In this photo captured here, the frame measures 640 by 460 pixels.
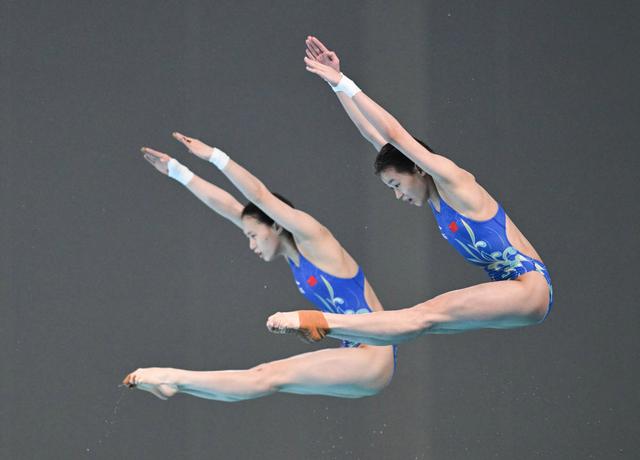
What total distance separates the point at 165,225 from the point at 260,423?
1.27 meters

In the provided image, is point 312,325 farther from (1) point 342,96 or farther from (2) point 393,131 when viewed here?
(1) point 342,96

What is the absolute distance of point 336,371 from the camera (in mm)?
3992

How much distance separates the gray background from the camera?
5734 mm

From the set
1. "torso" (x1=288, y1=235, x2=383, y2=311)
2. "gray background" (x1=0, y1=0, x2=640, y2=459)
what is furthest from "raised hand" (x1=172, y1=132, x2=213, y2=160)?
"gray background" (x1=0, y1=0, x2=640, y2=459)

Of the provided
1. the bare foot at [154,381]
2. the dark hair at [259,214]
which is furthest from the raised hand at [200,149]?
the bare foot at [154,381]

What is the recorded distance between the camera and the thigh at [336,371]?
397 cm

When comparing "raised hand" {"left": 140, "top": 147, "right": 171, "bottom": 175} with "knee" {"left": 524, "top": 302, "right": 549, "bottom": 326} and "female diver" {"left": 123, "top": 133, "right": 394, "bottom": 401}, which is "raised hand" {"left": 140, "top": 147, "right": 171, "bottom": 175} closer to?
"female diver" {"left": 123, "top": 133, "right": 394, "bottom": 401}

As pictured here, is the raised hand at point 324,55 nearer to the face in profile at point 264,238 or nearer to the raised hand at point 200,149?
the raised hand at point 200,149

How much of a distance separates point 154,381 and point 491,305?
1.25 meters

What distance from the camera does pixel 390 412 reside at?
5.85 metres

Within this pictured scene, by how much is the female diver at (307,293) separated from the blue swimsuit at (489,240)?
55 cm

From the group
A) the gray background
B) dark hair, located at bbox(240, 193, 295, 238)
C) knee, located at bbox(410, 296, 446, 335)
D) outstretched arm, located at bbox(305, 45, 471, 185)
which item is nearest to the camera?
knee, located at bbox(410, 296, 446, 335)

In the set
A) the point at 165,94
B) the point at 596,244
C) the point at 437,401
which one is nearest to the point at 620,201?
the point at 596,244

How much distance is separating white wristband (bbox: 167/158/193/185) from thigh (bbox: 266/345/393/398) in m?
1.19
